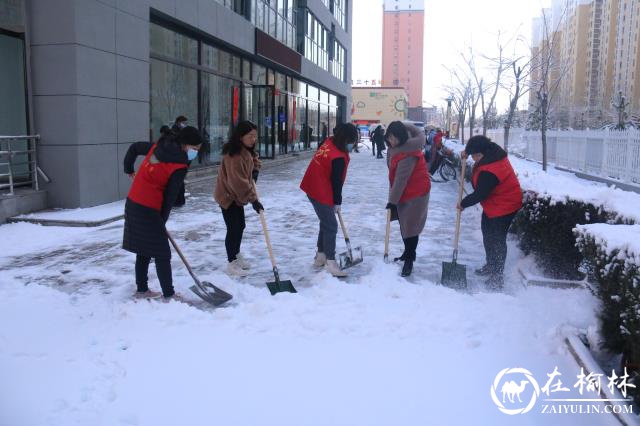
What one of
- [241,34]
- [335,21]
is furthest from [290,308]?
[335,21]

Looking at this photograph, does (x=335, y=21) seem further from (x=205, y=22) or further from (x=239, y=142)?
(x=239, y=142)

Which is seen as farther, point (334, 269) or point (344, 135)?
point (334, 269)

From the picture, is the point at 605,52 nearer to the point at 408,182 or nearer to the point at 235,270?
the point at 408,182

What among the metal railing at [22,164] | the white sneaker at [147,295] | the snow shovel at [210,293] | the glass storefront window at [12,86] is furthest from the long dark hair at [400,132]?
the glass storefront window at [12,86]

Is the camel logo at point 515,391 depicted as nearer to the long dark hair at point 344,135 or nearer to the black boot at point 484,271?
the black boot at point 484,271

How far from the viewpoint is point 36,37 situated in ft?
31.0

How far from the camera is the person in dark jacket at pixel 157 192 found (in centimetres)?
485

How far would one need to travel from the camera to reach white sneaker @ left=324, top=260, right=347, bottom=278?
6125mm

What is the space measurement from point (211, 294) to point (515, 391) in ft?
8.85

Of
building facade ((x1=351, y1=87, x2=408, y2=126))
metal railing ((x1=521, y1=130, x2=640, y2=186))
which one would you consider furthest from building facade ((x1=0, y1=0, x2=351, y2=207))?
building facade ((x1=351, y1=87, x2=408, y2=126))

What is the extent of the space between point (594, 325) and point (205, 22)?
44.1 ft

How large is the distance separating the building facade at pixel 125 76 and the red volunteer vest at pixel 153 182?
1.10m

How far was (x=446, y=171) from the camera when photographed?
17281 mm

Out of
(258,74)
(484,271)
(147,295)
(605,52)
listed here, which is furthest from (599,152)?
(605,52)
